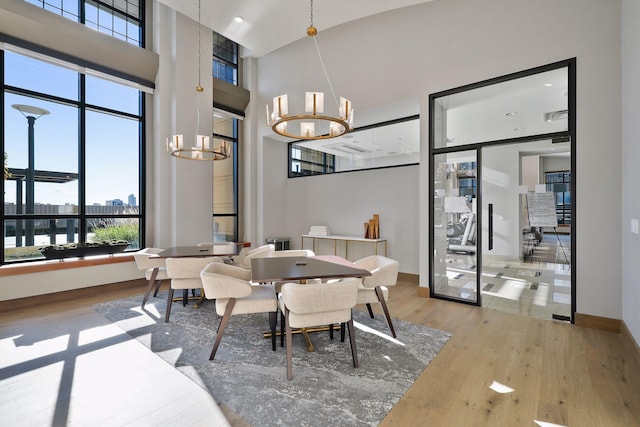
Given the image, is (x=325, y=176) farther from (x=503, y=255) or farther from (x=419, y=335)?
(x=419, y=335)

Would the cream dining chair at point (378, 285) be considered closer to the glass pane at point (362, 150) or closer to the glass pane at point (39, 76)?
the glass pane at point (362, 150)

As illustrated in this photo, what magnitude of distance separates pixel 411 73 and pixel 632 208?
10.4 feet

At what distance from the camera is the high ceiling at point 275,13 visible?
4.52m

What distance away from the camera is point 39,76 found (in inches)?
184

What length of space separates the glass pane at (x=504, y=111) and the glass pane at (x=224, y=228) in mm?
4694

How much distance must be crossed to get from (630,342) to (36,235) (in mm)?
7387

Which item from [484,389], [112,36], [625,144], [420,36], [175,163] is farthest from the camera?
[175,163]

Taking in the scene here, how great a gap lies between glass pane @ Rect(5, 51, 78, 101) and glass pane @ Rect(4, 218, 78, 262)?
78.5 inches

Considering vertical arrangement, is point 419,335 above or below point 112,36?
below

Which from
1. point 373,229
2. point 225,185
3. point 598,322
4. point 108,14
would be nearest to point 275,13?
point 108,14

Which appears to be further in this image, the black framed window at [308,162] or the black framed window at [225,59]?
the black framed window at [308,162]

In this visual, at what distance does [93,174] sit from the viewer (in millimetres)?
5215

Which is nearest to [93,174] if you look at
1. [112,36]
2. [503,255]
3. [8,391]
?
[112,36]

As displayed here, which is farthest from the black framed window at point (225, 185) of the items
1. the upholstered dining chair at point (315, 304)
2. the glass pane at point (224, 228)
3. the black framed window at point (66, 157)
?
the upholstered dining chair at point (315, 304)
